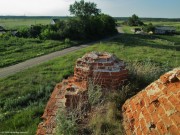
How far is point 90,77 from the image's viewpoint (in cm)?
468

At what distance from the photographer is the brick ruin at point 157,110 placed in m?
2.69

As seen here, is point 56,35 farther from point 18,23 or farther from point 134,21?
point 18,23

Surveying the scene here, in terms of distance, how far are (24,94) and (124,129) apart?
919 cm

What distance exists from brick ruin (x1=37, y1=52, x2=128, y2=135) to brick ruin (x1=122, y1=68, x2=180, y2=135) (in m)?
0.89

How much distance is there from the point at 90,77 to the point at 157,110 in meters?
1.88

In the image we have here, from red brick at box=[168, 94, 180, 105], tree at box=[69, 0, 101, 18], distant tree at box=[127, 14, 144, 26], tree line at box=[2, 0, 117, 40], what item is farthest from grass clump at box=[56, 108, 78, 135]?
distant tree at box=[127, 14, 144, 26]

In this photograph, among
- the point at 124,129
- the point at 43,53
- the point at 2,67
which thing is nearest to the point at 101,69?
the point at 124,129

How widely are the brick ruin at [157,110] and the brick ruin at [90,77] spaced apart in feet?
2.92

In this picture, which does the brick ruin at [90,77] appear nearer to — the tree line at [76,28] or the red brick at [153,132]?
the red brick at [153,132]

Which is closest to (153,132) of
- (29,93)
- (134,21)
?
(29,93)

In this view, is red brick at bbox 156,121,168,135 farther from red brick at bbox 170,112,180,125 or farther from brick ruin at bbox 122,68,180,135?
red brick at bbox 170,112,180,125

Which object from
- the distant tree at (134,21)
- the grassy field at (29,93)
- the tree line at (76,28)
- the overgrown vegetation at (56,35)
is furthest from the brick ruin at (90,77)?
the distant tree at (134,21)

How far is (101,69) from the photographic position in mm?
4645

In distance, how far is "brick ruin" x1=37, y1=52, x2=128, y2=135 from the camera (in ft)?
13.9
